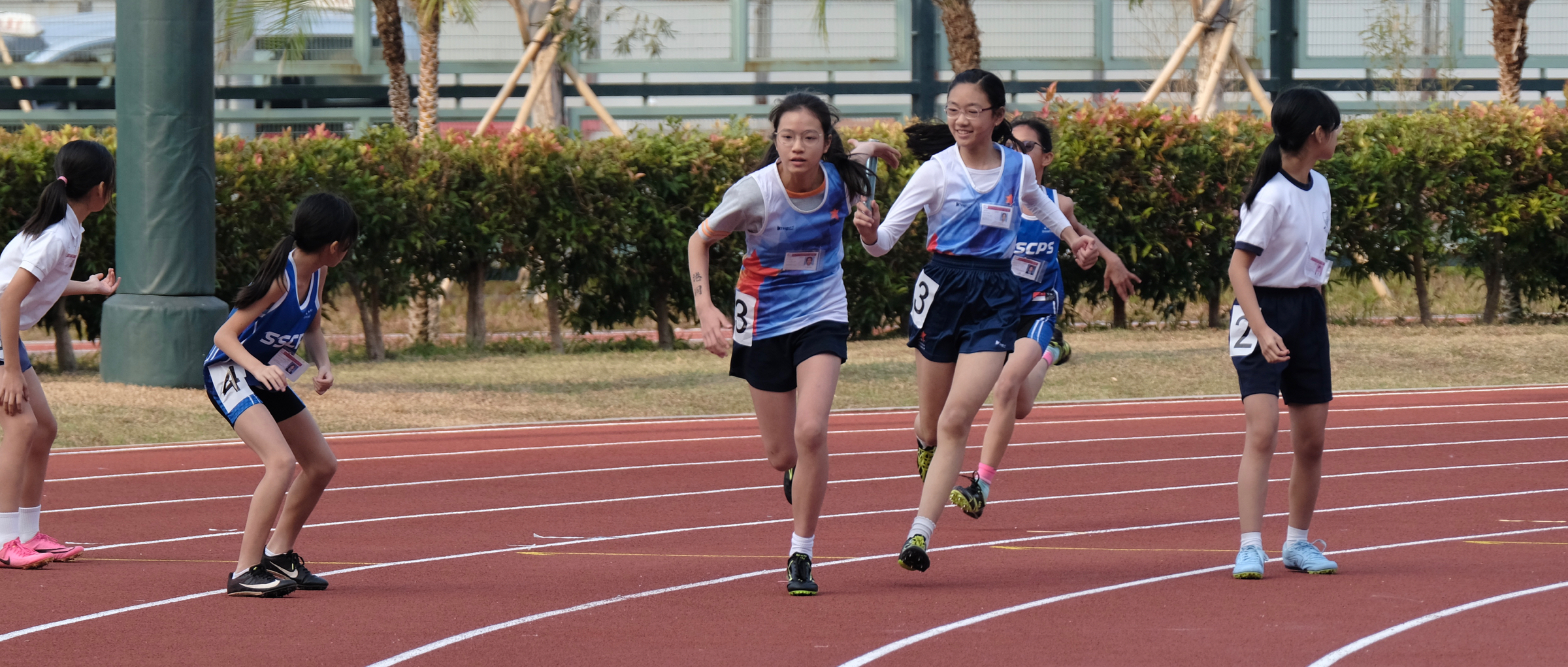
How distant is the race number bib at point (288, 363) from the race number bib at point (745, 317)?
148 cm

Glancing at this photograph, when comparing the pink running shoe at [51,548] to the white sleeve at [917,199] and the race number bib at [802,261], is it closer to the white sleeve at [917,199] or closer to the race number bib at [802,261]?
the race number bib at [802,261]

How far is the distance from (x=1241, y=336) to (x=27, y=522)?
179 inches

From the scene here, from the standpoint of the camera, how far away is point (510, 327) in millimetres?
18328

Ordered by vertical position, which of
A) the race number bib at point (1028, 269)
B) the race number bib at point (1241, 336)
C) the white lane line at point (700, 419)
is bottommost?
the white lane line at point (700, 419)

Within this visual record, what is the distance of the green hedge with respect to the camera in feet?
51.9

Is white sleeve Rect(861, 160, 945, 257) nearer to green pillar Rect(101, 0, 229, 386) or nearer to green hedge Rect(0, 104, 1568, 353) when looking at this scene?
green pillar Rect(101, 0, 229, 386)

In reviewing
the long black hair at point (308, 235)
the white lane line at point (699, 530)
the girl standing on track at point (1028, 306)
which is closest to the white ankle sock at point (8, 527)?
the white lane line at point (699, 530)

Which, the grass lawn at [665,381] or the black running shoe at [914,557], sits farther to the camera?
the grass lawn at [665,381]

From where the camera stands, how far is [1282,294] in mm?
5926

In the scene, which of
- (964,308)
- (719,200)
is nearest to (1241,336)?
(964,308)

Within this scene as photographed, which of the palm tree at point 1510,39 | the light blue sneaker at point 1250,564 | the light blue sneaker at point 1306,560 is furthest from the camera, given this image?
the palm tree at point 1510,39

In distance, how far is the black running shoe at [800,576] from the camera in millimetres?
5906

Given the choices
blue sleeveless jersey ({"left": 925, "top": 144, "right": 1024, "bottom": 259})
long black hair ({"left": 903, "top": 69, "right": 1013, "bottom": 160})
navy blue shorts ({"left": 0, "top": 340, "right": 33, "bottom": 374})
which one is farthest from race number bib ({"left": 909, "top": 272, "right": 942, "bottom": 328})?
navy blue shorts ({"left": 0, "top": 340, "right": 33, "bottom": 374})

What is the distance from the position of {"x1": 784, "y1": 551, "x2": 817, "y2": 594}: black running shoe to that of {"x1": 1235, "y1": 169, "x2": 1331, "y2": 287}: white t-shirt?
1.77 metres
